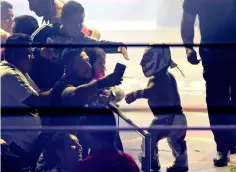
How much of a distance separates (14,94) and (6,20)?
35 cm

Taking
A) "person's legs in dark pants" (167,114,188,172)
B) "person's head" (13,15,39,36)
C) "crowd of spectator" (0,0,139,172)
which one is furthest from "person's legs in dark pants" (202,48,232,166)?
"person's head" (13,15,39,36)

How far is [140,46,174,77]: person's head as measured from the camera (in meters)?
3.03

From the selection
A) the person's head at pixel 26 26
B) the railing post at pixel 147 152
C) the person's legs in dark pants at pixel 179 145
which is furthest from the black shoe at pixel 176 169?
the person's head at pixel 26 26

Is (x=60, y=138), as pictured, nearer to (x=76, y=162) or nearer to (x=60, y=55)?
(x=76, y=162)

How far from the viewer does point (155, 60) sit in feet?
10.0

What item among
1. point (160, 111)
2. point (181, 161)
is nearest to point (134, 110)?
point (160, 111)

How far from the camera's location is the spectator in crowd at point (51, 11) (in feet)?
9.98

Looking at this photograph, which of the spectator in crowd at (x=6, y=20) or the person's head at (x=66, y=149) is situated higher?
the spectator in crowd at (x=6, y=20)

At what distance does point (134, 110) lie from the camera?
119 inches

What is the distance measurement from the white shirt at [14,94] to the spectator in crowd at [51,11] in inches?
11.1

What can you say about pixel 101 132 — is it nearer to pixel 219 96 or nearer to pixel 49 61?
pixel 49 61

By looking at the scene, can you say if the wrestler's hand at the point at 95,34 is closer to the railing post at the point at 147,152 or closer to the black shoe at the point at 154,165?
the railing post at the point at 147,152

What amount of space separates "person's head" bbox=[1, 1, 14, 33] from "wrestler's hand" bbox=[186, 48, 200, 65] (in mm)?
836

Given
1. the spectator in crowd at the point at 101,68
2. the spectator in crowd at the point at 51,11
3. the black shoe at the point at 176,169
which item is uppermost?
the spectator in crowd at the point at 51,11
